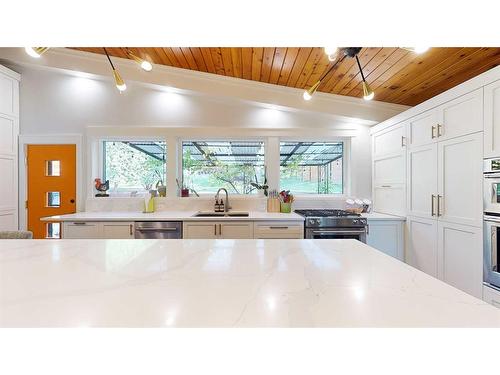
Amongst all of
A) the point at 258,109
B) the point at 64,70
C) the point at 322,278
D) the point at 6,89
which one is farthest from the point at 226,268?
the point at 6,89

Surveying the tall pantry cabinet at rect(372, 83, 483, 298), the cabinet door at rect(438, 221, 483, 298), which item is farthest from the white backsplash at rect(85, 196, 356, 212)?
the cabinet door at rect(438, 221, 483, 298)

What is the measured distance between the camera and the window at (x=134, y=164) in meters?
3.63

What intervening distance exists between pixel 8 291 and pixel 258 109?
10.6ft

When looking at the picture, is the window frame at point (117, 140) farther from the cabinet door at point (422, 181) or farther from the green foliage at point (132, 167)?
the cabinet door at point (422, 181)

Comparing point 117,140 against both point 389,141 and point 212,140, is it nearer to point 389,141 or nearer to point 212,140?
point 212,140

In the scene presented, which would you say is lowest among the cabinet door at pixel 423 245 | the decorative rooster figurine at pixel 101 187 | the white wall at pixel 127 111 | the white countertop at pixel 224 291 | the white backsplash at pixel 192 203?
the cabinet door at pixel 423 245

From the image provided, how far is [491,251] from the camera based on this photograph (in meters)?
1.79

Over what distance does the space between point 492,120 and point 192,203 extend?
122 inches

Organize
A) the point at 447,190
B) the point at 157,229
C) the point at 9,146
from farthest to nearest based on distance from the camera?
1. the point at 9,146
2. the point at 157,229
3. the point at 447,190

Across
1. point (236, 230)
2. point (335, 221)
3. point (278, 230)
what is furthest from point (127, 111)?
point (335, 221)

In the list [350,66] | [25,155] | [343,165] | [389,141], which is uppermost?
[350,66]

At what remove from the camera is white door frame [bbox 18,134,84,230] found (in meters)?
3.43

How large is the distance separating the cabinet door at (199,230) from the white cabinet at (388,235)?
1.78 meters

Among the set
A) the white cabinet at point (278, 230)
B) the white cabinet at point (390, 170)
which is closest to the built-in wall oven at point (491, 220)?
the white cabinet at point (390, 170)
